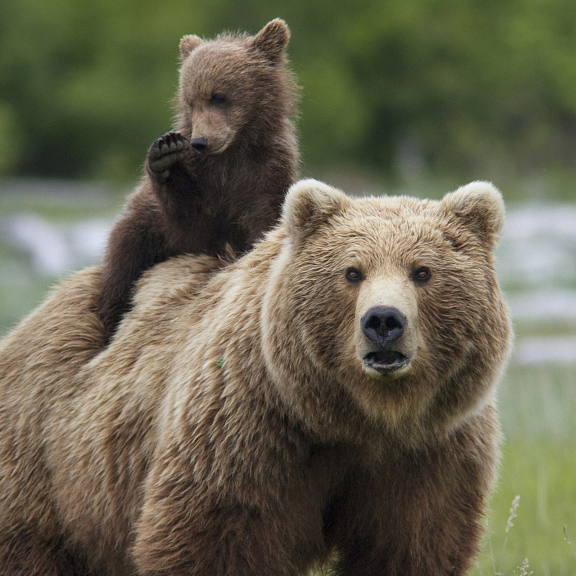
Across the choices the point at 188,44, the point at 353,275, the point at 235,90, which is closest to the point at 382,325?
the point at 353,275

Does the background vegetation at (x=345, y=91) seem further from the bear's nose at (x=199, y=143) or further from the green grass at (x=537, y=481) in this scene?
the bear's nose at (x=199, y=143)

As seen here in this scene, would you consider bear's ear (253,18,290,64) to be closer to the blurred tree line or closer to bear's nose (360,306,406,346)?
bear's nose (360,306,406,346)

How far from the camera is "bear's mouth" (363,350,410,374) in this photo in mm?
3928

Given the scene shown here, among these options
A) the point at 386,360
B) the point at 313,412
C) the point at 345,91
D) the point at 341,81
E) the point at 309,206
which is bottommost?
the point at 313,412

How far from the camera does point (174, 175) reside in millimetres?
5426

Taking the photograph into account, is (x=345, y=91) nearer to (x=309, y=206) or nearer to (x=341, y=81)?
(x=341, y=81)

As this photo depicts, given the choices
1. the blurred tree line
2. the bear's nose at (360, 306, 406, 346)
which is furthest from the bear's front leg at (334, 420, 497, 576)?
the blurred tree line

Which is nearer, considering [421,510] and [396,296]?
[396,296]

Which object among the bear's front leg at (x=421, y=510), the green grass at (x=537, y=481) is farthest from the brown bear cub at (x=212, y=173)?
the green grass at (x=537, y=481)

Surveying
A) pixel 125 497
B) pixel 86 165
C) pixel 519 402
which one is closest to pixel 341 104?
pixel 86 165

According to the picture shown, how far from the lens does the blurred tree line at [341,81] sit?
3794 centimetres

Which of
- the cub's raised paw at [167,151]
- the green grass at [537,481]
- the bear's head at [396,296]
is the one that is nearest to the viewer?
the bear's head at [396,296]

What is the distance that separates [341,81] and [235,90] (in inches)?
1386

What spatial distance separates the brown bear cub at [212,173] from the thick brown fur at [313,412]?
47 cm
